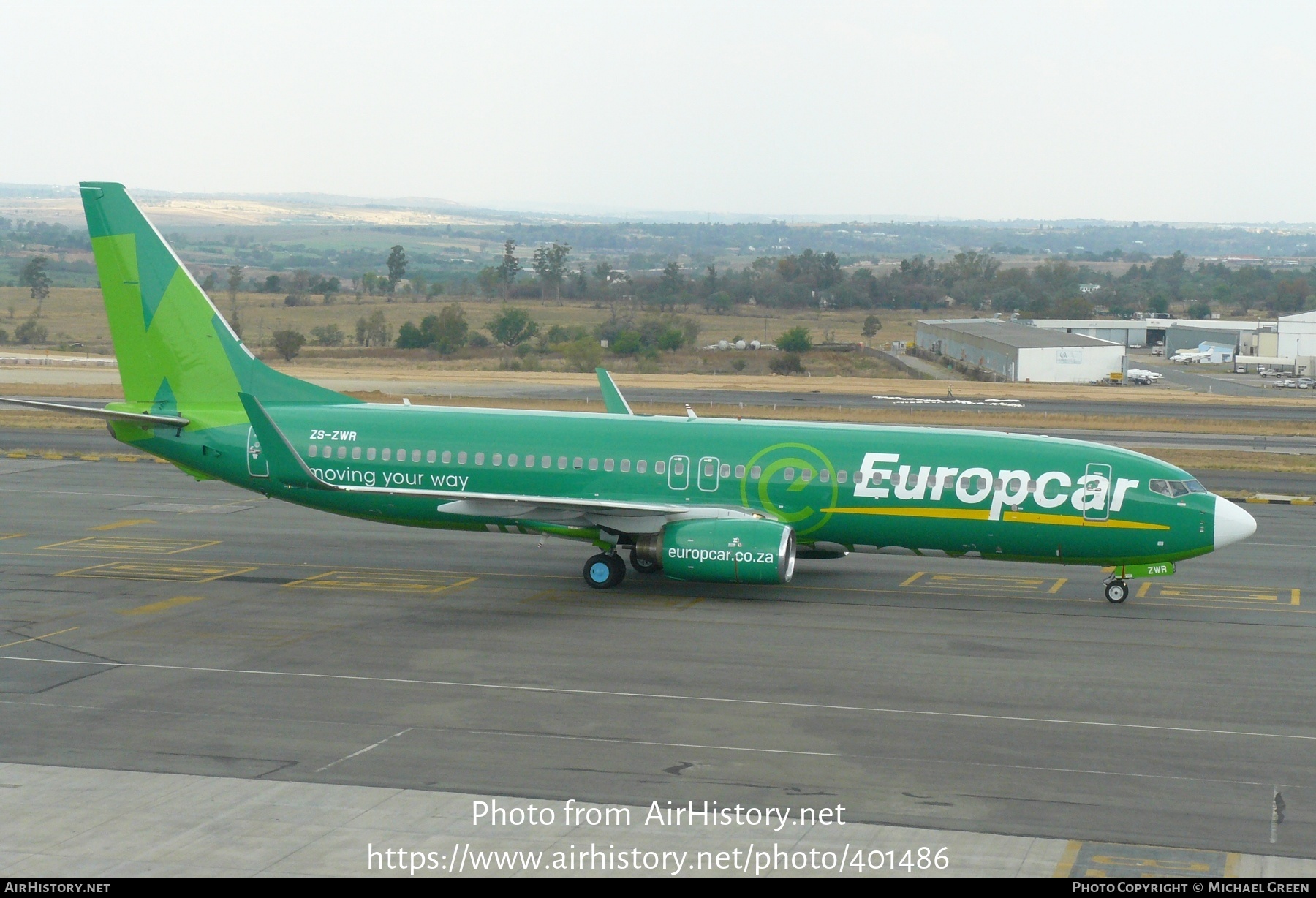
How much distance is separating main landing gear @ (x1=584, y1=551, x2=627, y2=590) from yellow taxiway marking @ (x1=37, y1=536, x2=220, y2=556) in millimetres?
12847

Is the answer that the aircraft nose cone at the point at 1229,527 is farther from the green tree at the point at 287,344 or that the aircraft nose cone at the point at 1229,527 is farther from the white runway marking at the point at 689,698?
the green tree at the point at 287,344

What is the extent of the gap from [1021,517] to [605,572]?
1040 cm

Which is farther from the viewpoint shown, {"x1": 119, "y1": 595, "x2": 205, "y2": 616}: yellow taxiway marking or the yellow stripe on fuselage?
the yellow stripe on fuselage

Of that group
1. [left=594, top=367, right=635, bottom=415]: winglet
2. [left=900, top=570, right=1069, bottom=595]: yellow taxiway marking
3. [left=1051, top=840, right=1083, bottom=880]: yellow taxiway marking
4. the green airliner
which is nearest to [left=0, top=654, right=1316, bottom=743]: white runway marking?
[left=1051, top=840, right=1083, bottom=880]: yellow taxiway marking

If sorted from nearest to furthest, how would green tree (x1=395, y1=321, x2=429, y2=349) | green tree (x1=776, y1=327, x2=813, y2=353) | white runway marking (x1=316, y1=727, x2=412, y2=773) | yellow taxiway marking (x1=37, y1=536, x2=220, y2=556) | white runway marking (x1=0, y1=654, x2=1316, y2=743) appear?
white runway marking (x1=316, y1=727, x2=412, y2=773) → white runway marking (x1=0, y1=654, x2=1316, y2=743) → yellow taxiway marking (x1=37, y1=536, x2=220, y2=556) → green tree (x1=776, y1=327, x2=813, y2=353) → green tree (x1=395, y1=321, x2=429, y2=349)

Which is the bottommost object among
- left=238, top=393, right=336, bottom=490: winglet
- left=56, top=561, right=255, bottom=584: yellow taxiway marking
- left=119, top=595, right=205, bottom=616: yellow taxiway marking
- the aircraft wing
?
left=56, top=561, right=255, bottom=584: yellow taxiway marking

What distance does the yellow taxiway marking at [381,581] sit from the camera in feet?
113

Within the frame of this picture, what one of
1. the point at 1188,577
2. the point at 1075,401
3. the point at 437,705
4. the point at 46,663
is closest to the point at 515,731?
the point at 437,705

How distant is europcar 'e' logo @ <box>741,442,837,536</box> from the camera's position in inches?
1324

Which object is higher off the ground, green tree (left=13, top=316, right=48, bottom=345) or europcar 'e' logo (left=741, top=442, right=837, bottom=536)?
europcar 'e' logo (left=741, top=442, right=837, bottom=536)

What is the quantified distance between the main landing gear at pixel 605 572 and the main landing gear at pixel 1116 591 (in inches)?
477

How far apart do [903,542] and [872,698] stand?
360 inches

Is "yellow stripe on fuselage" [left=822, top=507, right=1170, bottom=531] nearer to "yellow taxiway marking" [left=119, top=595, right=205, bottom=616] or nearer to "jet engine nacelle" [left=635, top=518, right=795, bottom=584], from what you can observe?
"jet engine nacelle" [left=635, top=518, right=795, bottom=584]

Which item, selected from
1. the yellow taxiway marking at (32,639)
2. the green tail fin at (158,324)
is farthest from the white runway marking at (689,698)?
the green tail fin at (158,324)
